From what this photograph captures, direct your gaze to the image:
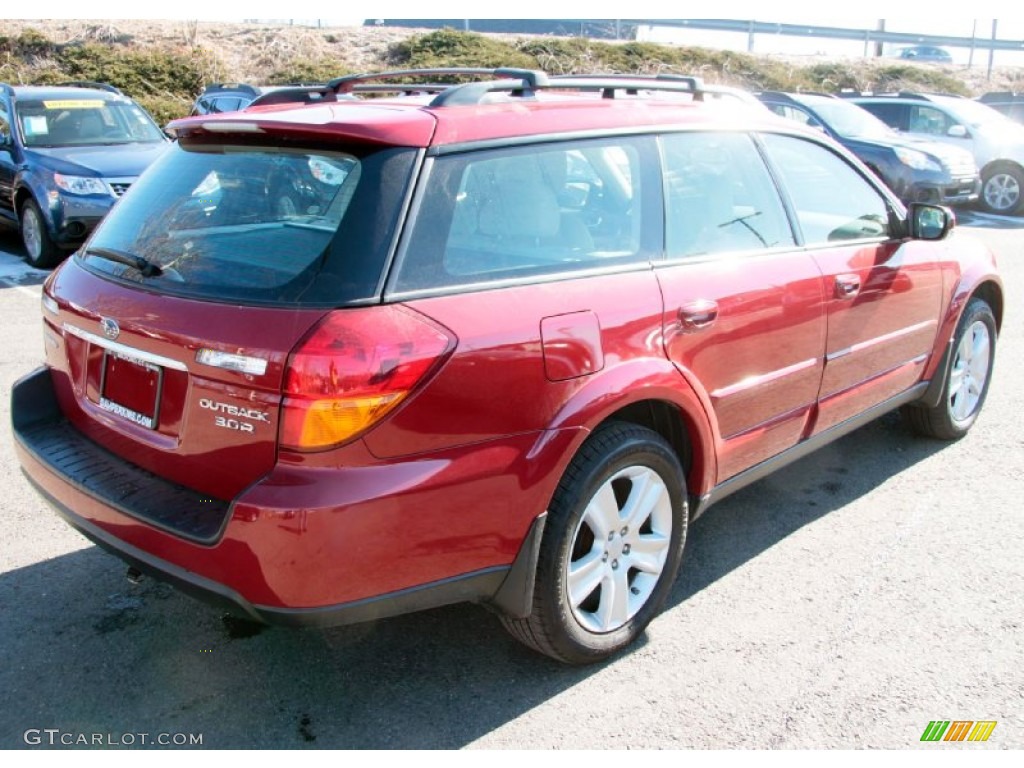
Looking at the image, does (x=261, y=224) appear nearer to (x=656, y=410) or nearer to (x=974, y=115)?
(x=656, y=410)

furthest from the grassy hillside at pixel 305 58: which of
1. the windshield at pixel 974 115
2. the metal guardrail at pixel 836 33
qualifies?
the windshield at pixel 974 115

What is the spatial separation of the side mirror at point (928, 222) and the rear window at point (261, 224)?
9.00 feet

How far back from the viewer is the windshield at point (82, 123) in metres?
9.68

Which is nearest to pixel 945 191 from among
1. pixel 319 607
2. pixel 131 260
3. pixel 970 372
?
pixel 970 372

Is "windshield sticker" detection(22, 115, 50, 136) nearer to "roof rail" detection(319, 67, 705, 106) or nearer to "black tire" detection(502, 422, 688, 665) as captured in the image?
"roof rail" detection(319, 67, 705, 106)

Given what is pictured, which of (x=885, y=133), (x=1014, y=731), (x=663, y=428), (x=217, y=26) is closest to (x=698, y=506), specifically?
(x=663, y=428)

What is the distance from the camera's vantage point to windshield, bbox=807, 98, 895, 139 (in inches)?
545

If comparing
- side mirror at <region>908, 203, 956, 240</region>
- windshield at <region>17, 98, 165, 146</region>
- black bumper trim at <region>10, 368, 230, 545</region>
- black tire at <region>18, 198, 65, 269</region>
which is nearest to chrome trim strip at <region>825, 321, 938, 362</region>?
side mirror at <region>908, 203, 956, 240</region>

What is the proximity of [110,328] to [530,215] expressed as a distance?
1.28m

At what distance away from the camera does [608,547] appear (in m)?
3.03

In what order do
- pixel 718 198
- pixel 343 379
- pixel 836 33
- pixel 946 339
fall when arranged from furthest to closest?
pixel 836 33 → pixel 946 339 → pixel 718 198 → pixel 343 379

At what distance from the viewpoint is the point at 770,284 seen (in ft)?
11.4

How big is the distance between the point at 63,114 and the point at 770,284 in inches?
348

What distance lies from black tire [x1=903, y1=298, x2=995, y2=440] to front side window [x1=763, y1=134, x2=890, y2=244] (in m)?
0.93
